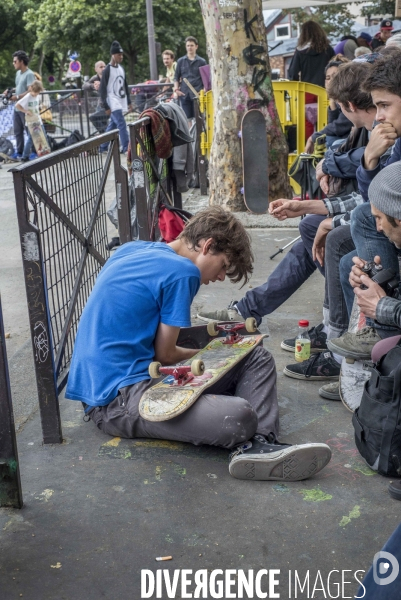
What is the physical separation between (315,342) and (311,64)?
21.4 feet

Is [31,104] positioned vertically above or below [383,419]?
above

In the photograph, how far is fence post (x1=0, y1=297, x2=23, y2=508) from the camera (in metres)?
2.72

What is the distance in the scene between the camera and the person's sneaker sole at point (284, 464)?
2.91 m

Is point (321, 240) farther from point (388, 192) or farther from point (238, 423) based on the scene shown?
point (238, 423)

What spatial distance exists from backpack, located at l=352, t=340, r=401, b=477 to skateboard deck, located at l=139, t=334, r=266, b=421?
60 centimetres

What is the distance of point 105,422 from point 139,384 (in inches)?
10.0

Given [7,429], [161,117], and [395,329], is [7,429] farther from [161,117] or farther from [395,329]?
[161,117]

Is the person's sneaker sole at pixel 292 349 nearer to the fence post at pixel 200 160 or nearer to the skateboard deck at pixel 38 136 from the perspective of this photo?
the fence post at pixel 200 160

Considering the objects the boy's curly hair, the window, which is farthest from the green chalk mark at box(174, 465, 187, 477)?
the window

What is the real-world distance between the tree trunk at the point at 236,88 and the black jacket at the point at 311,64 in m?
1.89

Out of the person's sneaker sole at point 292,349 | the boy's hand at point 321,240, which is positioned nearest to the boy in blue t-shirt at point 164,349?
the boy's hand at point 321,240

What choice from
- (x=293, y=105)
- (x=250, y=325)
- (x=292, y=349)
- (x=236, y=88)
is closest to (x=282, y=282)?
(x=292, y=349)

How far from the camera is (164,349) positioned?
131 inches

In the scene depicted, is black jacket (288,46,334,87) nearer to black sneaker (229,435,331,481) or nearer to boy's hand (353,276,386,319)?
boy's hand (353,276,386,319)
